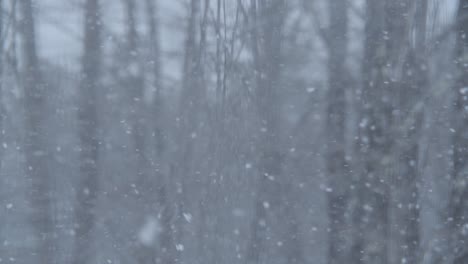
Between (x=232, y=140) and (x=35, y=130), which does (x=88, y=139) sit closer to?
(x=35, y=130)

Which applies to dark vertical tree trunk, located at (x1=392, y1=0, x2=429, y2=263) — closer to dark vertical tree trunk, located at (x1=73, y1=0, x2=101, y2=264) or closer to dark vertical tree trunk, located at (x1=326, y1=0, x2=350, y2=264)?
dark vertical tree trunk, located at (x1=326, y1=0, x2=350, y2=264)

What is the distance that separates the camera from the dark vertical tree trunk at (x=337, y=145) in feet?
9.12

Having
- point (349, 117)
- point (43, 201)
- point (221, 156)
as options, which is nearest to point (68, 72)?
point (43, 201)

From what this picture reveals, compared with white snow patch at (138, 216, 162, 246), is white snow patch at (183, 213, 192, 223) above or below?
above

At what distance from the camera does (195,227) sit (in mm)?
2773

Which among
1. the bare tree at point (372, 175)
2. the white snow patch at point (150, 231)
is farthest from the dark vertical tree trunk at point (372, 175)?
the white snow patch at point (150, 231)

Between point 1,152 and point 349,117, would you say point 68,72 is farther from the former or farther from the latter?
point 349,117

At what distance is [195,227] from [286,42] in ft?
3.17

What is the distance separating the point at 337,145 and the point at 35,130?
142 centimetres

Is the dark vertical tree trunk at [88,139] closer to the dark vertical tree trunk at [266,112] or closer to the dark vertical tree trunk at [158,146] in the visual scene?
the dark vertical tree trunk at [158,146]

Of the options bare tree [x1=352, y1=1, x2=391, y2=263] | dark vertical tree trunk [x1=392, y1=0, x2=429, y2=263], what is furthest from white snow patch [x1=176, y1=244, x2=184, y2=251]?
dark vertical tree trunk [x1=392, y1=0, x2=429, y2=263]

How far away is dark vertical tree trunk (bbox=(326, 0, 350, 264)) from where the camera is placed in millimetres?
2781

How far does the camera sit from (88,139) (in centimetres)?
278

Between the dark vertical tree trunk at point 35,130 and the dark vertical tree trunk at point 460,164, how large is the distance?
1.88 metres
